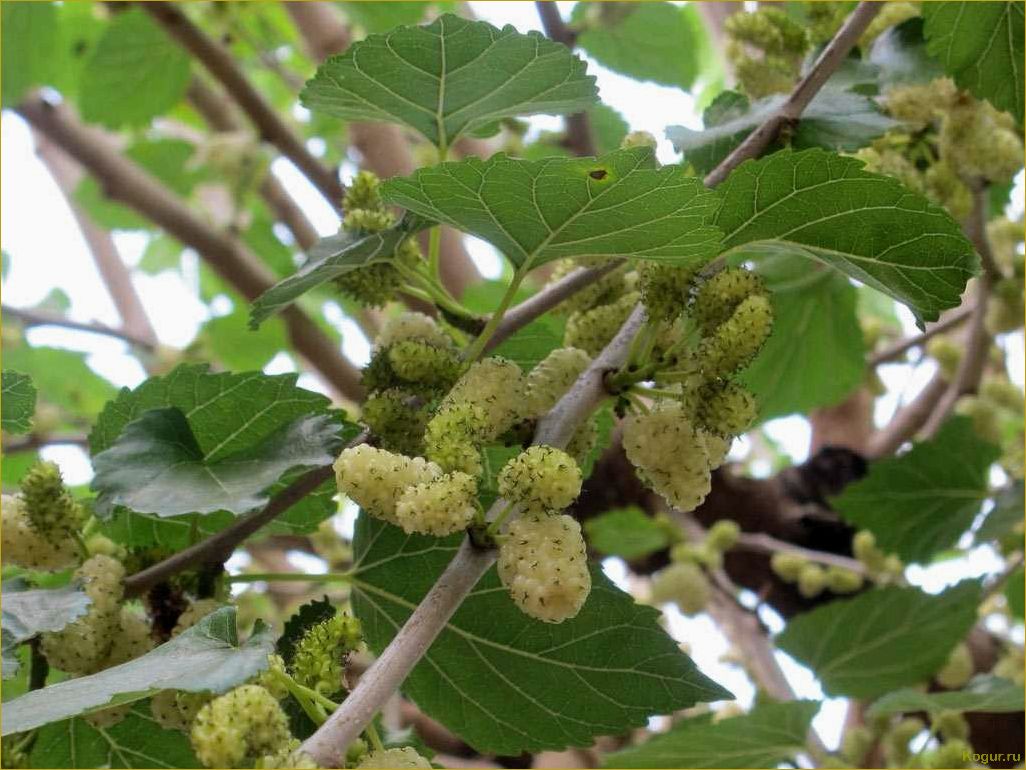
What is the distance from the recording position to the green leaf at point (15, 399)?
0.65 metres

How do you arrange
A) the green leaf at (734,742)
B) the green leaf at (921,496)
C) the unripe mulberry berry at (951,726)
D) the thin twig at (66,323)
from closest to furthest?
the green leaf at (734,742) → the unripe mulberry berry at (951,726) → the green leaf at (921,496) → the thin twig at (66,323)

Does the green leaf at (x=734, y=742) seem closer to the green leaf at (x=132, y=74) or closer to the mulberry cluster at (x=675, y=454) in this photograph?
the mulberry cluster at (x=675, y=454)

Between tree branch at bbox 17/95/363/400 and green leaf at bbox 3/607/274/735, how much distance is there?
105 cm

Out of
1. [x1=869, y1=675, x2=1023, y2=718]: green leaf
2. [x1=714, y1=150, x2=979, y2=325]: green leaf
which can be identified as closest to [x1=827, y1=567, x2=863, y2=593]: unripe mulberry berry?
[x1=869, y1=675, x2=1023, y2=718]: green leaf

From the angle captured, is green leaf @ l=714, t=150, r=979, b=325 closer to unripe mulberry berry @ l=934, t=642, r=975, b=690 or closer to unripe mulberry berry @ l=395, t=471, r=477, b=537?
unripe mulberry berry @ l=395, t=471, r=477, b=537

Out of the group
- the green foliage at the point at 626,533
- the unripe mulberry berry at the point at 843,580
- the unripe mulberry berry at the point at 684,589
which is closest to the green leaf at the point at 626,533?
the green foliage at the point at 626,533

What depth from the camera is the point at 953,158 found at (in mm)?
916

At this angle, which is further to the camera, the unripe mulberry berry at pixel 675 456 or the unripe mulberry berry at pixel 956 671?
the unripe mulberry berry at pixel 956 671

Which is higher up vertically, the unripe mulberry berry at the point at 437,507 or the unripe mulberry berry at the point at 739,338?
the unripe mulberry berry at the point at 739,338

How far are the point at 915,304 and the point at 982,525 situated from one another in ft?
2.37

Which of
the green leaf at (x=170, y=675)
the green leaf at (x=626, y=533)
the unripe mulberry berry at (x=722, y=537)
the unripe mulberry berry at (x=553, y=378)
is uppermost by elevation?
the unripe mulberry berry at (x=553, y=378)

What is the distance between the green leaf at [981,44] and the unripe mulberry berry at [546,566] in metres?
0.54

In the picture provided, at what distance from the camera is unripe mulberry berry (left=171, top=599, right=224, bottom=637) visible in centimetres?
62

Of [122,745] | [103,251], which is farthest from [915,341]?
[103,251]
